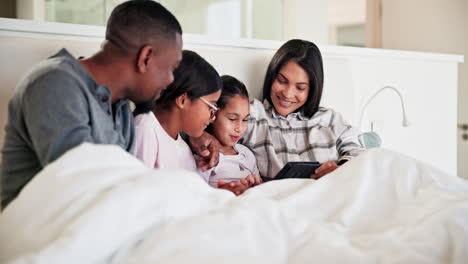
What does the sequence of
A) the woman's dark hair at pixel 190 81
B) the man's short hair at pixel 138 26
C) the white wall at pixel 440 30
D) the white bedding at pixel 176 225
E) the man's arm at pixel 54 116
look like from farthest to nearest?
the white wall at pixel 440 30 → the woman's dark hair at pixel 190 81 → the man's short hair at pixel 138 26 → the man's arm at pixel 54 116 → the white bedding at pixel 176 225

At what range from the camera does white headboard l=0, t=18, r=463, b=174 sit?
1622 mm

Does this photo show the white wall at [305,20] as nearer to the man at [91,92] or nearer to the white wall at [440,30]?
the white wall at [440,30]

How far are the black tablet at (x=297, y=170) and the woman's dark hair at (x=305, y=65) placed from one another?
42 cm

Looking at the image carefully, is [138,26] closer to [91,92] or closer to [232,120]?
[91,92]

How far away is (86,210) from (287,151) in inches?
49.6

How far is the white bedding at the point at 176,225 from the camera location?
863mm

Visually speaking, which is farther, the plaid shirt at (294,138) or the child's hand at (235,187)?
the plaid shirt at (294,138)

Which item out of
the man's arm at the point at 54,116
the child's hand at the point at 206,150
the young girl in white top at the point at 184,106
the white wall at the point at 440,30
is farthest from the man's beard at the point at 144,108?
the white wall at the point at 440,30

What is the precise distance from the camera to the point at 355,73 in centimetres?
258

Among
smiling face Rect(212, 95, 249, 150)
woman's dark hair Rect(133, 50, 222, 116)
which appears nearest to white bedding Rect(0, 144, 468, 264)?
woman's dark hair Rect(133, 50, 222, 116)

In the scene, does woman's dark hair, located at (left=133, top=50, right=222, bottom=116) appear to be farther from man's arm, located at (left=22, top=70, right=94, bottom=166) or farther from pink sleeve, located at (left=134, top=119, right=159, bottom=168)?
man's arm, located at (left=22, top=70, right=94, bottom=166)

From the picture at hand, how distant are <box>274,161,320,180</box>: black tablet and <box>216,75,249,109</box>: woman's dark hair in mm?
336

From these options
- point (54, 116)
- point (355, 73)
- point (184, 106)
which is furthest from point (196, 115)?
point (355, 73)

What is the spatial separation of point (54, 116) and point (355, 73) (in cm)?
177
